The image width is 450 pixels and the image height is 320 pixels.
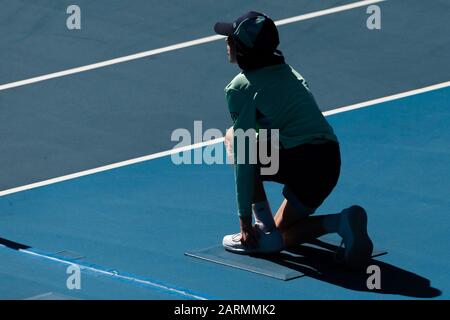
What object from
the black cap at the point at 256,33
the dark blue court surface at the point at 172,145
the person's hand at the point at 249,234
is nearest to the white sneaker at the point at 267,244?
the person's hand at the point at 249,234

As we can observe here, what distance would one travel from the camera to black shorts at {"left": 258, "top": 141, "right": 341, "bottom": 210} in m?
8.80

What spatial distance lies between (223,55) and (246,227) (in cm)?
506

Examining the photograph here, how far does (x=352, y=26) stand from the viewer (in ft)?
47.3

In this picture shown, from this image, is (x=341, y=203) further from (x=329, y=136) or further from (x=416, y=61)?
(x=416, y=61)

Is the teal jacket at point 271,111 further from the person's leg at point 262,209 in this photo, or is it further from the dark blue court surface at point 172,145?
the dark blue court surface at point 172,145

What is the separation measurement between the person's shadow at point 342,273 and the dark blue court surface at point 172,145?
0.06ft

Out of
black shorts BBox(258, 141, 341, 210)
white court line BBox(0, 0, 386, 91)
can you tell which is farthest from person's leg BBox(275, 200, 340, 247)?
white court line BBox(0, 0, 386, 91)

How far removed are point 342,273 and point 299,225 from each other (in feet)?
1.69

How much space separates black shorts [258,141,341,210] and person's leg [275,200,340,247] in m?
0.12

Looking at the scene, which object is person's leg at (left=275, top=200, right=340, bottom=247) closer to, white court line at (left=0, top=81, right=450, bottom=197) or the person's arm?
the person's arm

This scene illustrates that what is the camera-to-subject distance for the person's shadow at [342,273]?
8375 millimetres
